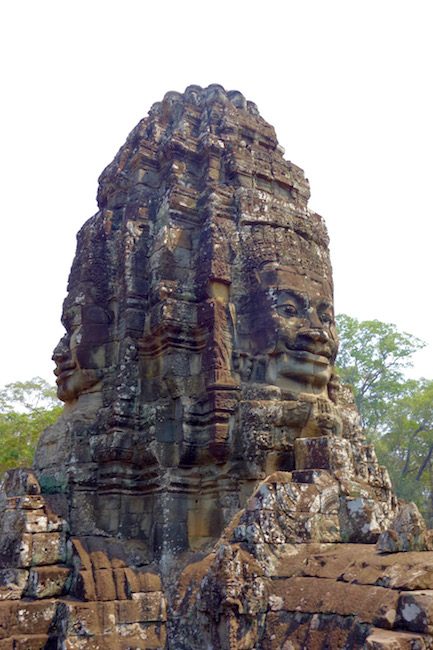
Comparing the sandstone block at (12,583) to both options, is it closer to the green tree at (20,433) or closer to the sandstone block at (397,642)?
the sandstone block at (397,642)

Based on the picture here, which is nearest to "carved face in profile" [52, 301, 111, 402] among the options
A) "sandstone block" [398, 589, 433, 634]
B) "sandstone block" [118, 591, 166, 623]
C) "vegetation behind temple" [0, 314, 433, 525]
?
"sandstone block" [118, 591, 166, 623]

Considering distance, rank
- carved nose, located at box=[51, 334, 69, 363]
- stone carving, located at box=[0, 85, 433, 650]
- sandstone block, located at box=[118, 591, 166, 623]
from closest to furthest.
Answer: stone carving, located at box=[0, 85, 433, 650] < sandstone block, located at box=[118, 591, 166, 623] < carved nose, located at box=[51, 334, 69, 363]

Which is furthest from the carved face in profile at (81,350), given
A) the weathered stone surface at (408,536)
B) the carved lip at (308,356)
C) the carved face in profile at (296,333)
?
the weathered stone surface at (408,536)

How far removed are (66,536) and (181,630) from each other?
168cm

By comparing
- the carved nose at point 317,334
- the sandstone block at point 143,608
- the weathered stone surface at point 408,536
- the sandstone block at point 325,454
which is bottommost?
the sandstone block at point 143,608

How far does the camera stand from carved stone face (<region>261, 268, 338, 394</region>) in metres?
7.77

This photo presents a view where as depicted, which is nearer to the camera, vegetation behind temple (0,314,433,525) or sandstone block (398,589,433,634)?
sandstone block (398,589,433,634)

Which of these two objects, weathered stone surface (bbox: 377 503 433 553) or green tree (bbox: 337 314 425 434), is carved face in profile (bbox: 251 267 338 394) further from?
green tree (bbox: 337 314 425 434)

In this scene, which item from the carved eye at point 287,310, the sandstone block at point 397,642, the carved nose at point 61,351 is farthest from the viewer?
the carved nose at point 61,351

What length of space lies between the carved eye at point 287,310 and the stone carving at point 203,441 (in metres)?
0.03

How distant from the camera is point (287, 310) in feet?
26.1

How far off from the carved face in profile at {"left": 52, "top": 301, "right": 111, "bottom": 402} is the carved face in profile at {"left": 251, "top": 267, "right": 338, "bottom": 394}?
92.0 inches

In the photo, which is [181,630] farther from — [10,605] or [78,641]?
[10,605]

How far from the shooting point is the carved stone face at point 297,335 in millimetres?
7770
